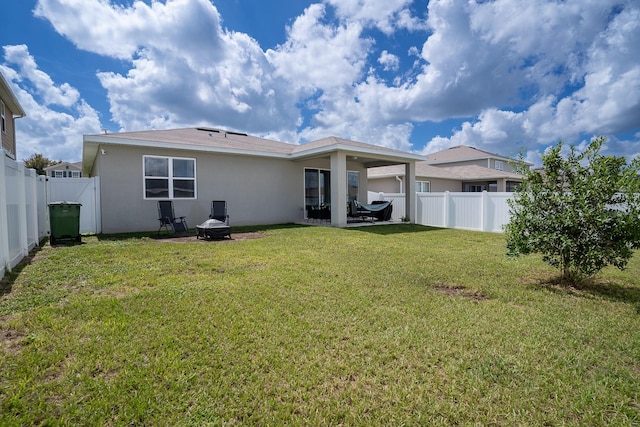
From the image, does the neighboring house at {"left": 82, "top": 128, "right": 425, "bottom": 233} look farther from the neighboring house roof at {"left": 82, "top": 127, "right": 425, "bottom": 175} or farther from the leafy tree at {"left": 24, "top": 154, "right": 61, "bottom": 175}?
the leafy tree at {"left": 24, "top": 154, "right": 61, "bottom": 175}

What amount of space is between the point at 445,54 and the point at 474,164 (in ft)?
Answer: 66.4

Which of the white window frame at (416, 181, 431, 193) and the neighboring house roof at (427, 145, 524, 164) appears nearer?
the white window frame at (416, 181, 431, 193)

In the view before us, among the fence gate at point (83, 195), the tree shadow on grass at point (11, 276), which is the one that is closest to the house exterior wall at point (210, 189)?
the fence gate at point (83, 195)

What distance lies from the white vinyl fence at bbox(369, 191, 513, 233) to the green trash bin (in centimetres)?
1303

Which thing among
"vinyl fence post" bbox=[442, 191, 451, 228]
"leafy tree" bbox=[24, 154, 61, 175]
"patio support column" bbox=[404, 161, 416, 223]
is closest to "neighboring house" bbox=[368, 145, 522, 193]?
"patio support column" bbox=[404, 161, 416, 223]

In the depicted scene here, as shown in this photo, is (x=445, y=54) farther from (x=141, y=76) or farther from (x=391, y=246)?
(x=141, y=76)

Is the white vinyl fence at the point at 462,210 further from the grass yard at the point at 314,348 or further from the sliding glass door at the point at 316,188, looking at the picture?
the grass yard at the point at 314,348

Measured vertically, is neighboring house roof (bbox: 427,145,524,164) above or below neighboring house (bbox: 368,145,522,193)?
above

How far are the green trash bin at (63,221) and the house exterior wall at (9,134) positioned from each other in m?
7.16

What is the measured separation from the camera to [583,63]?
12.1 meters

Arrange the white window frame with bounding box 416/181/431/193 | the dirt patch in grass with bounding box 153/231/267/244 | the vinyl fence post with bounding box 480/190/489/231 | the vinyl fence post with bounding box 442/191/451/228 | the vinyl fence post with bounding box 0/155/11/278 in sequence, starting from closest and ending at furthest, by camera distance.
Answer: the vinyl fence post with bounding box 0/155/11/278, the dirt patch in grass with bounding box 153/231/267/244, the vinyl fence post with bounding box 480/190/489/231, the vinyl fence post with bounding box 442/191/451/228, the white window frame with bounding box 416/181/431/193

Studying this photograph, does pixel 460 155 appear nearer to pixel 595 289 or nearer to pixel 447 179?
pixel 447 179

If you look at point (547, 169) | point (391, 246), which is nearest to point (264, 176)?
point (391, 246)

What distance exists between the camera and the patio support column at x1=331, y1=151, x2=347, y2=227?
12.8 m
